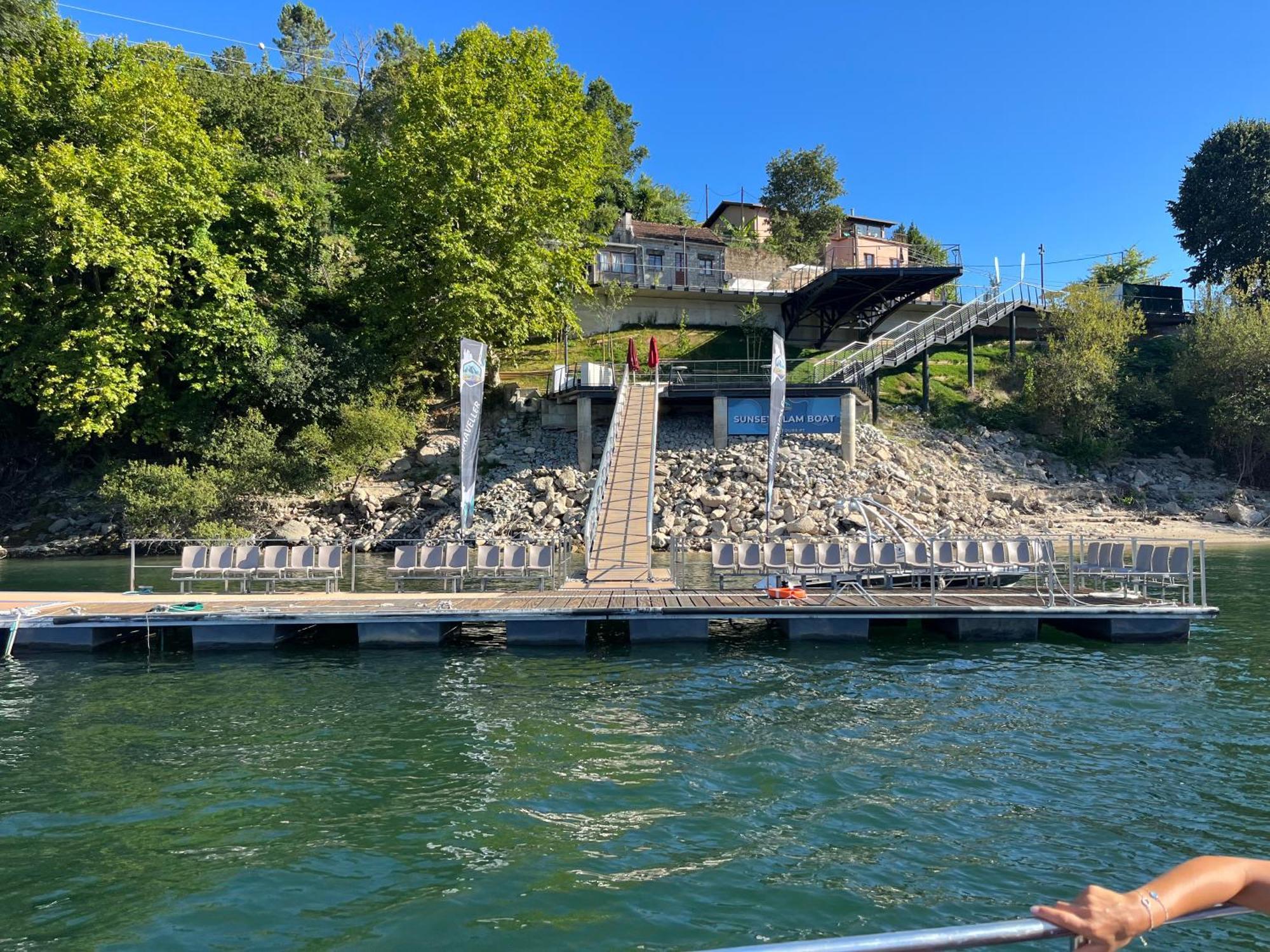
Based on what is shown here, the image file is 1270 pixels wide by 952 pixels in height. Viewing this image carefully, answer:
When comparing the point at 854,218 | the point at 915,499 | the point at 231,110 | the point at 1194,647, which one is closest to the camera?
the point at 1194,647

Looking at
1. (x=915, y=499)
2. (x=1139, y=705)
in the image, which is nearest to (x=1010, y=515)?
(x=915, y=499)

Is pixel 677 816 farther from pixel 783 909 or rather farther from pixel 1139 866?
pixel 1139 866

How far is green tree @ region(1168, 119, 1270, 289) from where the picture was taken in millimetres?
56531

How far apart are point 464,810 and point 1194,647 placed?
47.1ft

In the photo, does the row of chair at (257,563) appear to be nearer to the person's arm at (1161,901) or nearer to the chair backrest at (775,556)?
the chair backrest at (775,556)

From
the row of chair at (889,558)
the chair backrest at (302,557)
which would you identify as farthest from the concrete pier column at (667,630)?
the chair backrest at (302,557)

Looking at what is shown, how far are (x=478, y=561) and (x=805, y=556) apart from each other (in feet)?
25.6

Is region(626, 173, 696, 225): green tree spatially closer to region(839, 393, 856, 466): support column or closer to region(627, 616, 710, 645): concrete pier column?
region(839, 393, 856, 466): support column

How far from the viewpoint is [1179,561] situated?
53.5 feet

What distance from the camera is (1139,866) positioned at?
6930 millimetres

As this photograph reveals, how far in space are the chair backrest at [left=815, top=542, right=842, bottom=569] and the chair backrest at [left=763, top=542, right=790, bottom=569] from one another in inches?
28.4

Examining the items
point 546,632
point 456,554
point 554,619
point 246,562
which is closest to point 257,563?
point 246,562

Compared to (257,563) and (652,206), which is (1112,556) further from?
(652,206)

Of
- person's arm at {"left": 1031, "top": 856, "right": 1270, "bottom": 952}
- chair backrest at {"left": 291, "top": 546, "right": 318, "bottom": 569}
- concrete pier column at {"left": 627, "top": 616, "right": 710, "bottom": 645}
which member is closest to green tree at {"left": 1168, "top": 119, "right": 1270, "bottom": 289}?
concrete pier column at {"left": 627, "top": 616, "right": 710, "bottom": 645}
